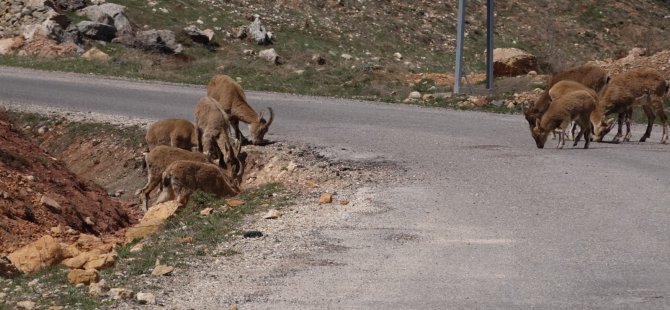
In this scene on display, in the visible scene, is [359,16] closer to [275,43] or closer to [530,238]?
[275,43]

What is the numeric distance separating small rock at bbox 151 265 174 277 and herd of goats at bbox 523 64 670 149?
34.1 feet

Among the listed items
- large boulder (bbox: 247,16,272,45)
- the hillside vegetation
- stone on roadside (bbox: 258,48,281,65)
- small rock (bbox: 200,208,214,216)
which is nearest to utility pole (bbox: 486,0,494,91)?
the hillside vegetation

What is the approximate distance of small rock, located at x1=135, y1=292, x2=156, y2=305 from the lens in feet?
28.8

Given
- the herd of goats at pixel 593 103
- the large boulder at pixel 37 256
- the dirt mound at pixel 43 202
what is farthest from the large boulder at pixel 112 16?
the large boulder at pixel 37 256

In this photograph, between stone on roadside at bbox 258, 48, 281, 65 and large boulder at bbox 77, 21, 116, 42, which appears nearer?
large boulder at bbox 77, 21, 116, 42

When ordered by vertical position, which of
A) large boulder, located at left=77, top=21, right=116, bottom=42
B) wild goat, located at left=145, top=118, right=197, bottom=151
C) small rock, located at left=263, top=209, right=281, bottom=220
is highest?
small rock, located at left=263, top=209, right=281, bottom=220

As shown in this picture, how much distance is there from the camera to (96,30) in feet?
114

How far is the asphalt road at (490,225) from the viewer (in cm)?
900

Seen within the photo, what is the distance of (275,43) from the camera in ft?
126

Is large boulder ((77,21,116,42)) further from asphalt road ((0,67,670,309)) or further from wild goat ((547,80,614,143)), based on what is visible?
wild goat ((547,80,614,143))

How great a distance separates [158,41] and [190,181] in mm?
20903

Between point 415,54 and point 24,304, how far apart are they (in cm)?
3394

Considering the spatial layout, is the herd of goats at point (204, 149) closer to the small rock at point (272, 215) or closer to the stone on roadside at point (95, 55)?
the small rock at point (272, 215)

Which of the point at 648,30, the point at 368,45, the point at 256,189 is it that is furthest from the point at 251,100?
the point at 648,30
